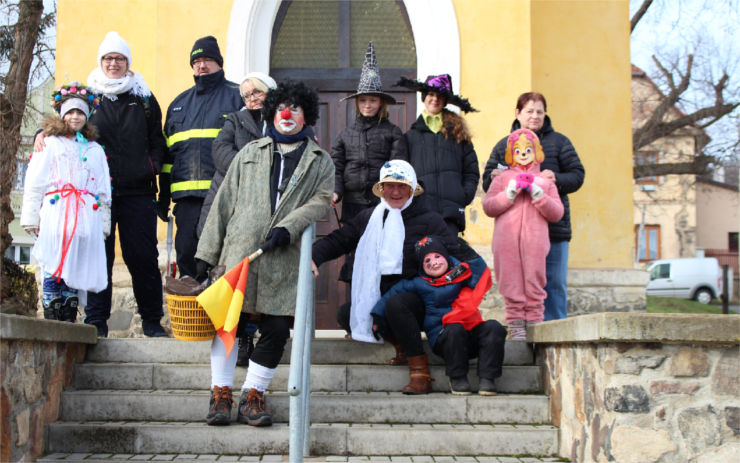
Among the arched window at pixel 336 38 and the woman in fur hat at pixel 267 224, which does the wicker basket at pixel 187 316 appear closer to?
the woman in fur hat at pixel 267 224

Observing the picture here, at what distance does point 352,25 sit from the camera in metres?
8.13

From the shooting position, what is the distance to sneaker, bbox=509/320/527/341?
17.4ft

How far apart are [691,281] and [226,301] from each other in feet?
79.3

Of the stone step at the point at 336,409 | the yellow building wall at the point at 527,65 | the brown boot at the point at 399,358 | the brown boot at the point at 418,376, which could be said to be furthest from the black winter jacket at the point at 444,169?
the yellow building wall at the point at 527,65

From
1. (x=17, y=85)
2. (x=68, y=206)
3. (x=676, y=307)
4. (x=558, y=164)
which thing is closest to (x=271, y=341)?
(x=68, y=206)

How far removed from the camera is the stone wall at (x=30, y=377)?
389 centimetres

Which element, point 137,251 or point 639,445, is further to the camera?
point 137,251

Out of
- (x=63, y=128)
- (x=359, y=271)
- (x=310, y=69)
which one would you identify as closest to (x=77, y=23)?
(x=310, y=69)

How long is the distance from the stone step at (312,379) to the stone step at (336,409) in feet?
0.83

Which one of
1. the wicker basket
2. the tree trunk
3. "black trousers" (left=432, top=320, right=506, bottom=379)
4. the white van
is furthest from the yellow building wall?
the white van

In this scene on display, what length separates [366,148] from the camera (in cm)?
563

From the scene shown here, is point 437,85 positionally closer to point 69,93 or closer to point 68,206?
point 69,93

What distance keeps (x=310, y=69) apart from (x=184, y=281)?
4359mm

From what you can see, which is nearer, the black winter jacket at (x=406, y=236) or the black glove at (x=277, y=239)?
the black glove at (x=277, y=239)
